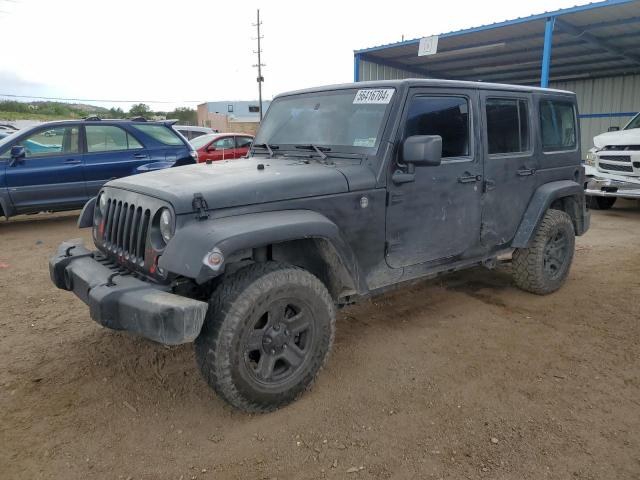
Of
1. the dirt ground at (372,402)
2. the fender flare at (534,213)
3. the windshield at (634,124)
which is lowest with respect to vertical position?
the dirt ground at (372,402)

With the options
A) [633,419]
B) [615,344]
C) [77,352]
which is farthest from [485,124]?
[77,352]

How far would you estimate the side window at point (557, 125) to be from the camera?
449 centimetres

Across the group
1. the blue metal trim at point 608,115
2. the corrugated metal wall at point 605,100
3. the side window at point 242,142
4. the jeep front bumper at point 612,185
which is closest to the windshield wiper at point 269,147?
the jeep front bumper at point 612,185

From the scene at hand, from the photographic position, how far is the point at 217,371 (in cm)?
Answer: 254

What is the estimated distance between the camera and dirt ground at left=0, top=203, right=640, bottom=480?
2.42 metres

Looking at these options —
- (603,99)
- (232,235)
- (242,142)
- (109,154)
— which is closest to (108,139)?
(109,154)

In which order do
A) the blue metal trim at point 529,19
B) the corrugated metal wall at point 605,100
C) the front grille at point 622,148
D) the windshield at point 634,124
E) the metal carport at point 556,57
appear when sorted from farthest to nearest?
the corrugated metal wall at point 605,100
the metal carport at point 556,57
the blue metal trim at point 529,19
the windshield at point 634,124
the front grille at point 622,148

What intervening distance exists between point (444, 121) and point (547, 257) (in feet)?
6.26

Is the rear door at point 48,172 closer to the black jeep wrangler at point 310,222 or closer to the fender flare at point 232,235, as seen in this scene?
the black jeep wrangler at point 310,222

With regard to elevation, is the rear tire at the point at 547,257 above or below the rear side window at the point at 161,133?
below

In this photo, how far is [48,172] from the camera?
7.52 m

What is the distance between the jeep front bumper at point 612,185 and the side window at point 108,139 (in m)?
7.73

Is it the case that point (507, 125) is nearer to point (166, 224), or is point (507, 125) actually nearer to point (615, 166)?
point (166, 224)

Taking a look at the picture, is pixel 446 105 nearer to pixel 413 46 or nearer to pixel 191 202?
pixel 191 202
